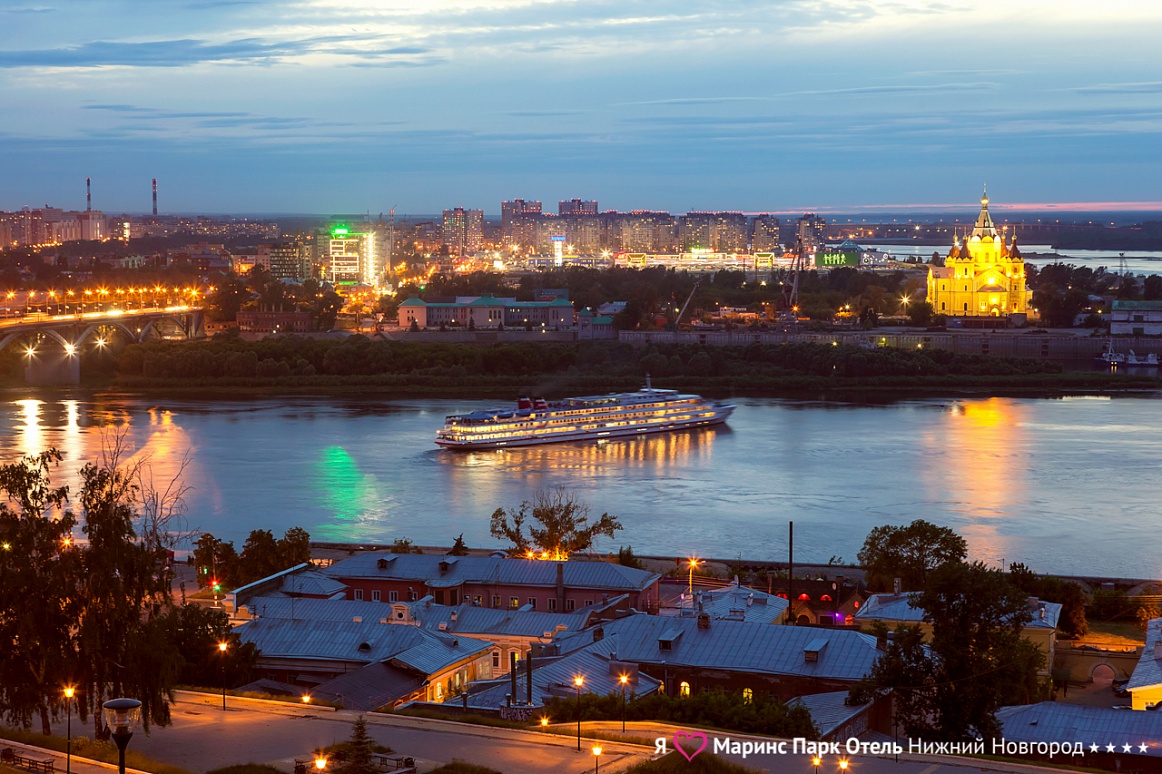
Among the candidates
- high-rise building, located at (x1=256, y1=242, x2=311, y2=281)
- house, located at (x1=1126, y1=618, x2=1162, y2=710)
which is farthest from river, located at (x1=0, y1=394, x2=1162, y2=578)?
high-rise building, located at (x1=256, y1=242, x2=311, y2=281)

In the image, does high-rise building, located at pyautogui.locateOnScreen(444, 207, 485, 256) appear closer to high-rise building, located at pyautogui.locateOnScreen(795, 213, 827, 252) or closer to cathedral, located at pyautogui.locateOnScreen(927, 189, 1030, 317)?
high-rise building, located at pyautogui.locateOnScreen(795, 213, 827, 252)

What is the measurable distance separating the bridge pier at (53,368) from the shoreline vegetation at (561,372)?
0.62 ft

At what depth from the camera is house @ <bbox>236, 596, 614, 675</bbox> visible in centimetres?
439

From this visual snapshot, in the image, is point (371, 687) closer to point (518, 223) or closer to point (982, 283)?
point (982, 283)

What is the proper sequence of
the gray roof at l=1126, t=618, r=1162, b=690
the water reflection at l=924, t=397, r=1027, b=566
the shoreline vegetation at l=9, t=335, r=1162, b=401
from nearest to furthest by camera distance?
the gray roof at l=1126, t=618, r=1162, b=690 → the water reflection at l=924, t=397, r=1027, b=566 → the shoreline vegetation at l=9, t=335, r=1162, b=401

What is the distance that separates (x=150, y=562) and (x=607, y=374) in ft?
41.5

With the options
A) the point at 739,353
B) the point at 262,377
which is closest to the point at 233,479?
the point at 262,377

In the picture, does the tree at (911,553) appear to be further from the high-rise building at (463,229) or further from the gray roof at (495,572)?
the high-rise building at (463,229)

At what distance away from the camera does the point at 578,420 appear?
1204cm

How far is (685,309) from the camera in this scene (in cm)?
2161

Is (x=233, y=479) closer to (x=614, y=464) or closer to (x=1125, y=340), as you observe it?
(x=614, y=464)

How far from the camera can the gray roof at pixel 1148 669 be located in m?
3.80

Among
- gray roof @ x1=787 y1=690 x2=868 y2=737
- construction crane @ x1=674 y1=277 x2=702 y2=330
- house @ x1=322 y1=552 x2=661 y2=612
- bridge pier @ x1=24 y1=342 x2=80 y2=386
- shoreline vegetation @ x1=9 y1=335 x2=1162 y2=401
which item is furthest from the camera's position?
construction crane @ x1=674 y1=277 x2=702 y2=330

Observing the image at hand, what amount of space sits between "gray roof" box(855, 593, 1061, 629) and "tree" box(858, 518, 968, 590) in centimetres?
39
